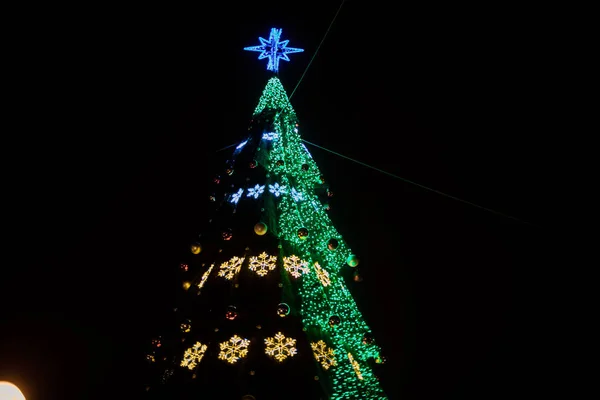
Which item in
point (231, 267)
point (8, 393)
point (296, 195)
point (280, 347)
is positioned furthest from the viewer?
point (296, 195)

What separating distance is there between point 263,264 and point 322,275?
2.47ft

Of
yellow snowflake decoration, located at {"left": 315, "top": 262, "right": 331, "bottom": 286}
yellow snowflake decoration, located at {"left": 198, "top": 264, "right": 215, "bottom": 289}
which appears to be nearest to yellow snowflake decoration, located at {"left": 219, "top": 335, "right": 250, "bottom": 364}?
yellow snowflake decoration, located at {"left": 198, "top": 264, "right": 215, "bottom": 289}

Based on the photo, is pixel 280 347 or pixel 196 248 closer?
pixel 280 347

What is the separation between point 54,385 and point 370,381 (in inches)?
193

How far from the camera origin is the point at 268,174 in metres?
5.24

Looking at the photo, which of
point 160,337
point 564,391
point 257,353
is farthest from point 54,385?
point 564,391

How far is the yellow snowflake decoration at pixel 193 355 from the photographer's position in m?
3.99

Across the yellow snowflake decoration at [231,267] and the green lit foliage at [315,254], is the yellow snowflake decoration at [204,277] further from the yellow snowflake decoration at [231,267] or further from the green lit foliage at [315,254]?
the green lit foliage at [315,254]

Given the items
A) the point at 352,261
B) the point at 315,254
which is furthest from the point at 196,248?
the point at 352,261

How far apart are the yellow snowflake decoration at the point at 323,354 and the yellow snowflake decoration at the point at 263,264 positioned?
2.99ft

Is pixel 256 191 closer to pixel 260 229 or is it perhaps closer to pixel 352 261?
pixel 260 229

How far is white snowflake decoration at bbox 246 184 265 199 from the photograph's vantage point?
5080 mm

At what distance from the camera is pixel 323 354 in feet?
13.1

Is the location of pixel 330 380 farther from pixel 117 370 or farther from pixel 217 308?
pixel 117 370
